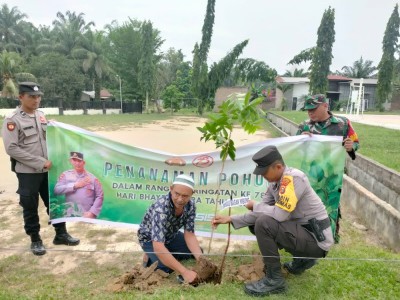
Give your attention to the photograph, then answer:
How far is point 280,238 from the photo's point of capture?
3020 millimetres

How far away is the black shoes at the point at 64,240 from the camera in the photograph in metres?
4.28

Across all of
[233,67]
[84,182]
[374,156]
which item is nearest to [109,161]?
[84,182]

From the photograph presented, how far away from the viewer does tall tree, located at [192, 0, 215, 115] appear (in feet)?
113

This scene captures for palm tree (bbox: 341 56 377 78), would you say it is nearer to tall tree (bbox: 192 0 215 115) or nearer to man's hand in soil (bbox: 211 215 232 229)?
tall tree (bbox: 192 0 215 115)

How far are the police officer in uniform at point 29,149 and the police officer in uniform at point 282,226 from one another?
2.21 metres

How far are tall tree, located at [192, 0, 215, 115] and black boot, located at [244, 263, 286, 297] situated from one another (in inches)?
1271

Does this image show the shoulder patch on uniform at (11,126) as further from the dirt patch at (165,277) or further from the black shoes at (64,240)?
the dirt patch at (165,277)

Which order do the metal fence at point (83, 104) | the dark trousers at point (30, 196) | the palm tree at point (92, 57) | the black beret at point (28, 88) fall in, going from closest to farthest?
the black beret at point (28, 88) < the dark trousers at point (30, 196) < the metal fence at point (83, 104) < the palm tree at point (92, 57)

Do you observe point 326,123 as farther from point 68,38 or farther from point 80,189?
point 68,38

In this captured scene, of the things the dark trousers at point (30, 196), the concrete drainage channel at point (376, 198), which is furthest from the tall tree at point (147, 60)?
the dark trousers at point (30, 196)

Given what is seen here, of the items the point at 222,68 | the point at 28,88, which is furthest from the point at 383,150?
the point at 222,68

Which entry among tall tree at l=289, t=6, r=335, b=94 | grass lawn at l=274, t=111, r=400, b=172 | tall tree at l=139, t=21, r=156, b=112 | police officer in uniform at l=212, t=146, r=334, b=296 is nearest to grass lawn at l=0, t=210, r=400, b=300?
police officer in uniform at l=212, t=146, r=334, b=296

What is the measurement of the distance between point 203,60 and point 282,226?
1332 inches

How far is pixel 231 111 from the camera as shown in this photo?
10.1 ft
